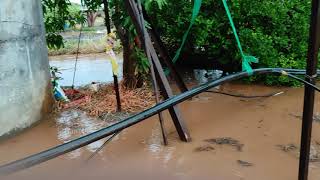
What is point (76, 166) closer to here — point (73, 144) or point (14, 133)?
point (14, 133)

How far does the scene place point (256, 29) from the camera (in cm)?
670

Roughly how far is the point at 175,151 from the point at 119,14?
2.36 meters

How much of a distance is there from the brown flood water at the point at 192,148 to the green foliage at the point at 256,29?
3.47 feet

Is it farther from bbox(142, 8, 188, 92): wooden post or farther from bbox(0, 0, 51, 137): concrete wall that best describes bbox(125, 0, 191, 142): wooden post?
bbox(0, 0, 51, 137): concrete wall

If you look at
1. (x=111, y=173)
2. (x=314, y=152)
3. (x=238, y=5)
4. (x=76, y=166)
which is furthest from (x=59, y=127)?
(x=238, y=5)

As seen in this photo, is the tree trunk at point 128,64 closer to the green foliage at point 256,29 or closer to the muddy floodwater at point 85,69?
the muddy floodwater at point 85,69

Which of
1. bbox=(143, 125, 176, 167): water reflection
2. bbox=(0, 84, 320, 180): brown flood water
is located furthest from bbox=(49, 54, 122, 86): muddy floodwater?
bbox=(143, 125, 176, 167): water reflection

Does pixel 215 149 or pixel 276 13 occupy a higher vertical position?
pixel 276 13

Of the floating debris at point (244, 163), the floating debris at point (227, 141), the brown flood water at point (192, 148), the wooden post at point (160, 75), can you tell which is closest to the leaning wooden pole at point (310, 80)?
the brown flood water at point (192, 148)

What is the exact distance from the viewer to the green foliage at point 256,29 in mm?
6562

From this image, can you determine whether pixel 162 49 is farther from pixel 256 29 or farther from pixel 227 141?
pixel 256 29

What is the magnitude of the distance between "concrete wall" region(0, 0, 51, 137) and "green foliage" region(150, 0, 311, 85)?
273cm

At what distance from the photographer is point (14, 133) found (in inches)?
190

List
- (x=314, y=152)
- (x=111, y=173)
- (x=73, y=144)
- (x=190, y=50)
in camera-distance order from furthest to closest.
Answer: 1. (x=190, y=50)
2. (x=314, y=152)
3. (x=111, y=173)
4. (x=73, y=144)
